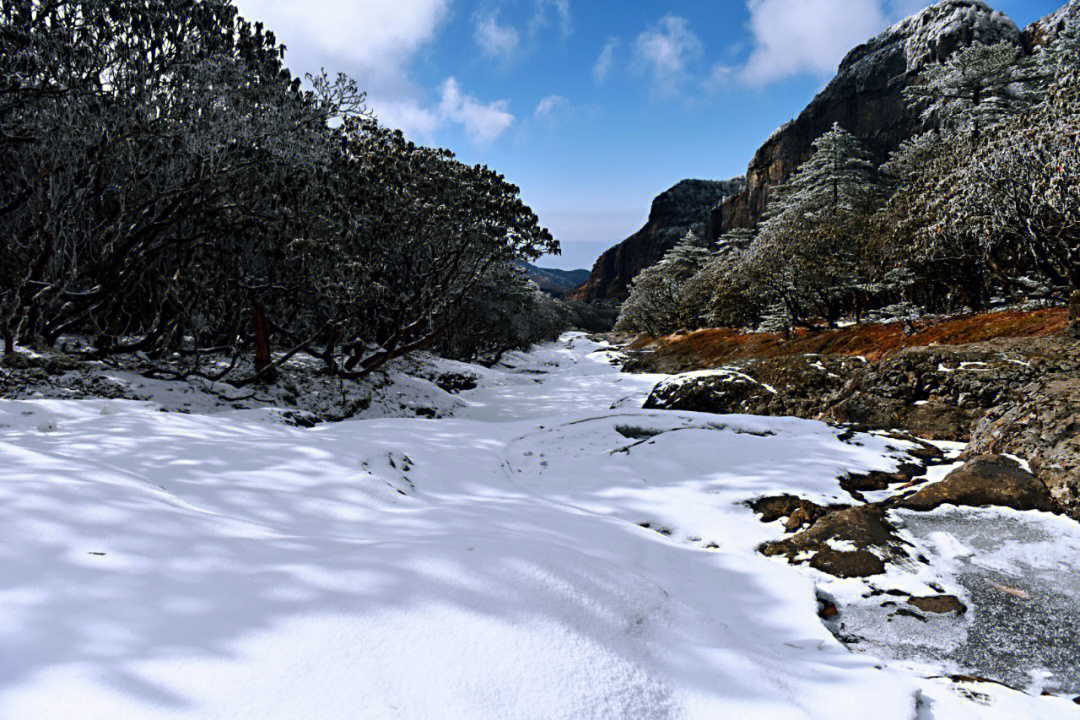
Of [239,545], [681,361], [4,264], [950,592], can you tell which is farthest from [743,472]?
[681,361]

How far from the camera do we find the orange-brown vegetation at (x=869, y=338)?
10.7 m

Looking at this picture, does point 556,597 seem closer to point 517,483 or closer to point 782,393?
point 517,483

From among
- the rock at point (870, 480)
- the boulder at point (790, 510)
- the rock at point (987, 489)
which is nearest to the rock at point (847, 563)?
the boulder at point (790, 510)

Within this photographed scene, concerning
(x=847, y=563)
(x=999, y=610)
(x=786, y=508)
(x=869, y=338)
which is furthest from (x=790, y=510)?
(x=869, y=338)

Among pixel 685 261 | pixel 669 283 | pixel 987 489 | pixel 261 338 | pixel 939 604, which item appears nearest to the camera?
pixel 939 604

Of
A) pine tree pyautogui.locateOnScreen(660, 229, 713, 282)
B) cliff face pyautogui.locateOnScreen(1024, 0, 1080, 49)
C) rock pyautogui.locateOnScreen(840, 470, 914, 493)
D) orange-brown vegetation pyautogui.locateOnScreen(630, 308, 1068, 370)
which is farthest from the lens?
pine tree pyautogui.locateOnScreen(660, 229, 713, 282)

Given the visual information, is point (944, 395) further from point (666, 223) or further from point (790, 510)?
point (666, 223)

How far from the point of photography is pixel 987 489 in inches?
152

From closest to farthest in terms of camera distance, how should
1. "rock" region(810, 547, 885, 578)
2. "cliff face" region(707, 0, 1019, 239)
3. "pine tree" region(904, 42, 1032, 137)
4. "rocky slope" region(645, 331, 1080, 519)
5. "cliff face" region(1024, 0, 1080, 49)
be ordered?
1. "rock" region(810, 547, 885, 578)
2. "rocky slope" region(645, 331, 1080, 519)
3. "pine tree" region(904, 42, 1032, 137)
4. "cliff face" region(1024, 0, 1080, 49)
5. "cliff face" region(707, 0, 1019, 239)

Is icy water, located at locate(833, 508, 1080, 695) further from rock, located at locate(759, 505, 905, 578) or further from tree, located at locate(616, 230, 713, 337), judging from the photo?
tree, located at locate(616, 230, 713, 337)

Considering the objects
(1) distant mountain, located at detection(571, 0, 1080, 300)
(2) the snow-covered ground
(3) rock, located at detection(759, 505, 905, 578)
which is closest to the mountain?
(1) distant mountain, located at detection(571, 0, 1080, 300)

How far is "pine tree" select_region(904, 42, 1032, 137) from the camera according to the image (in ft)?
70.1

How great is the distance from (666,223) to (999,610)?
130328 mm

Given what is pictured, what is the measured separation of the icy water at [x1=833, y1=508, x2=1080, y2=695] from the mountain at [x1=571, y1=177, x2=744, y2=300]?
115802 millimetres
